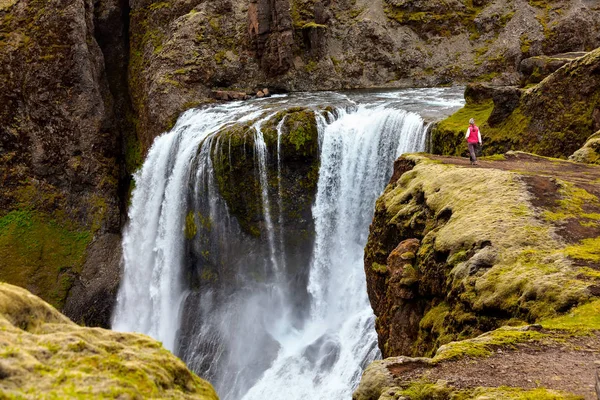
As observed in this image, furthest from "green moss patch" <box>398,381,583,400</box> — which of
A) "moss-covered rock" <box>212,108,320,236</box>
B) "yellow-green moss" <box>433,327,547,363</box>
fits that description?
"moss-covered rock" <box>212,108,320,236</box>

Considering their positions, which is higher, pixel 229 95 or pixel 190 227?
pixel 229 95

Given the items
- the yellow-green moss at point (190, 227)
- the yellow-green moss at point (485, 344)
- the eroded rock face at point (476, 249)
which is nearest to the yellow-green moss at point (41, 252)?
the yellow-green moss at point (190, 227)

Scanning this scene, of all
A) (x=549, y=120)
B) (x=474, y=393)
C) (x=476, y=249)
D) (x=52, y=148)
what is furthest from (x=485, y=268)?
(x=52, y=148)

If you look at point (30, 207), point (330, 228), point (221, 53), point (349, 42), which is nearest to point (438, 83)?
point (349, 42)

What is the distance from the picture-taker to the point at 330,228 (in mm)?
26078

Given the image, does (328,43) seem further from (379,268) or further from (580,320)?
(580,320)

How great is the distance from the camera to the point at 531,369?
6.95 meters

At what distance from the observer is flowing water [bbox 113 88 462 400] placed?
2345cm

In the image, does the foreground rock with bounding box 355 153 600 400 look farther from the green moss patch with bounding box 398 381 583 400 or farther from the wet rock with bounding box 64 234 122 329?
the wet rock with bounding box 64 234 122 329

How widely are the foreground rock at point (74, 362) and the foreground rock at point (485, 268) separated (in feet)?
10.7

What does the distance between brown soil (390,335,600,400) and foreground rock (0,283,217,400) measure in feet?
10.7

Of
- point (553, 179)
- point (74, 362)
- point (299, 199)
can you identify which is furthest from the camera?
point (299, 199)

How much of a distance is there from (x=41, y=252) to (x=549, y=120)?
32334 millimetres

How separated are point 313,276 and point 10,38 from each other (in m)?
28.9
